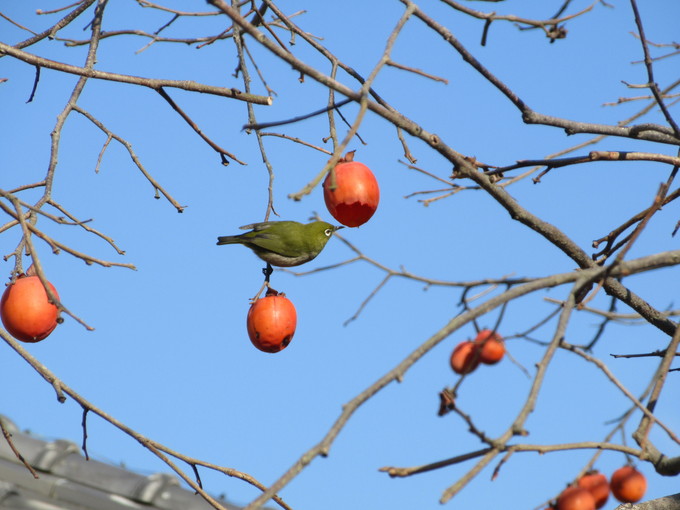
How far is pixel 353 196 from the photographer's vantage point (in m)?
3.04

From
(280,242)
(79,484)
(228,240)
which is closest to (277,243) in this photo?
(280,242)

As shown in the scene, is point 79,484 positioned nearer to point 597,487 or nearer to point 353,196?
point 353,196

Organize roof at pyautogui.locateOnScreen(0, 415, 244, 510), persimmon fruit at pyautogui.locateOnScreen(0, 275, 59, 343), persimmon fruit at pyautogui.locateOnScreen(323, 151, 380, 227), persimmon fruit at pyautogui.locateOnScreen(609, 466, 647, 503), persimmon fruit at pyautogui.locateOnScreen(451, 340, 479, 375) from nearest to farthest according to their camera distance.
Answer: persimmon fruit at pyautogui.locateOnScreen(451, 340, 479, 375) → persimmon fruit at pyautogui.locateOnScreen(609, 466, 647, 503) → persimmon fruit at pyautogui.locateOnScreen(0, 275, 59, 343) → persimmon fruit at pyautogui.locateOnScreen(323, 151, 380, 227) → roof at pyautogui.locateOnScreen(0, 415, 244, 510)

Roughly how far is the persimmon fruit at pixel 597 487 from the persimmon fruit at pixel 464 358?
0.64 m

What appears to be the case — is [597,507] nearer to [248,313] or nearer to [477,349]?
[477,349]

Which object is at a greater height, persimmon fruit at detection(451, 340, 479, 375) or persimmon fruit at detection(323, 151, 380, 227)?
persimmon fruit at detection(323, 151, 380, 227)

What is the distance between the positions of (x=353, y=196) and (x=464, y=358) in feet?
3.35

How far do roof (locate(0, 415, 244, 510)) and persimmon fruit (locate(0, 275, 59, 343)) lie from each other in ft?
8.73

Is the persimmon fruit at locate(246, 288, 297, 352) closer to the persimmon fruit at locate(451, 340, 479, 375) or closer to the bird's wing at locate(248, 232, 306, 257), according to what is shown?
the bird's wing at locate(248, 232, 306, 257)

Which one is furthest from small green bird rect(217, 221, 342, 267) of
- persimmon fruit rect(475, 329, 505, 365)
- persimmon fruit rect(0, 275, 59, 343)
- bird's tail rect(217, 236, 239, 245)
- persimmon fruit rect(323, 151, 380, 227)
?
persimmon fruit rect(475, 329, 505, 365)

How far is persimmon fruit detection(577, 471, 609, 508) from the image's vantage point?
8.28 ft

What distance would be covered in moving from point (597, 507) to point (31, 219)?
220 cm

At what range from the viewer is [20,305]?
2928 mm

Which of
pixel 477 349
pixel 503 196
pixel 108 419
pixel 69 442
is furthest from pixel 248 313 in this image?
pixel 69 442
